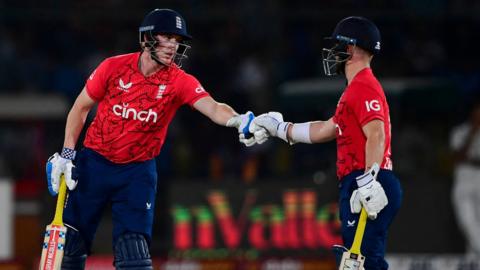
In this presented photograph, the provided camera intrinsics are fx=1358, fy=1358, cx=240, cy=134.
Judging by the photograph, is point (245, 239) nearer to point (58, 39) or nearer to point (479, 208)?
point (479, 208)

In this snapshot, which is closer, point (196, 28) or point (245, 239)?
point (245, 239)

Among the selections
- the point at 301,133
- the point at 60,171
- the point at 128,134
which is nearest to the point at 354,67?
Answer: the point at 301,133

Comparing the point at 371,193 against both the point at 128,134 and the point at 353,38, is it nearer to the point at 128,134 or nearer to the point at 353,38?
the point at 353,38

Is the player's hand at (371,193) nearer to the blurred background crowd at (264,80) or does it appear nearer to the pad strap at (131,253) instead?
the pad strap at (131,253)

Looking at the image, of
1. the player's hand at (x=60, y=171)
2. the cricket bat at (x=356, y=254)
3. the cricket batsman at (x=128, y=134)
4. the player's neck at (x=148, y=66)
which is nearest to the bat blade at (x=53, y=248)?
the cricket batsman at (x=128, y=134)

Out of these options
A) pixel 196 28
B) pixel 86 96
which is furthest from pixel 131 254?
pixel 196 28

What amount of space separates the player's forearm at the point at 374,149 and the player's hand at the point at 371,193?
4 cm

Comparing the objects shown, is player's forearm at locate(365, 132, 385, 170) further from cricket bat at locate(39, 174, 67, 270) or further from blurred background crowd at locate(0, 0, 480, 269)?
blurred background crowd at locate(0, 0, 480, 269)

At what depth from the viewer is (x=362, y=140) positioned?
7.69 m

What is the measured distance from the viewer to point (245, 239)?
12.7 m

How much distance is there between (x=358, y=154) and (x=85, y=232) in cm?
177

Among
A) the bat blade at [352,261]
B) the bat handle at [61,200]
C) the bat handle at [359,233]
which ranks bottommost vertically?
the bat blade at [352,261]

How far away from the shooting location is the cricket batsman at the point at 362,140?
297 inches

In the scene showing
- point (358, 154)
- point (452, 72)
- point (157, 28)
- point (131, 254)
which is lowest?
point (131, 254)
